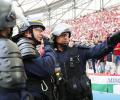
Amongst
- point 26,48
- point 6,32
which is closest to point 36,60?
point 26,48

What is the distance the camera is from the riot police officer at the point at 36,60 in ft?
12.0

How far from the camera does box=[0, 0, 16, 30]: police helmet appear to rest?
314cm

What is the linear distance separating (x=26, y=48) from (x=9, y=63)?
0.61m

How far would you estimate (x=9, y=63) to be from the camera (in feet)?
9.98

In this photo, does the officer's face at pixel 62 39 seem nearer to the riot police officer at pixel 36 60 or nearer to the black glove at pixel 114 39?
the black glove at pixel 114 39

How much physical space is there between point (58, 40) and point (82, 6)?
20.6 m

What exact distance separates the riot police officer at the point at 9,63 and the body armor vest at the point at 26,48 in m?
0.42

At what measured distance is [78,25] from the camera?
79.2 ft

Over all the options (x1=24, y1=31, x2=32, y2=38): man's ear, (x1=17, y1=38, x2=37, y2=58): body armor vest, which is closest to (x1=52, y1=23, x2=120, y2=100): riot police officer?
(x1=24, y1=31, x2=32, y2=38): man's ear

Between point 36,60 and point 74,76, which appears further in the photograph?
point 74,76

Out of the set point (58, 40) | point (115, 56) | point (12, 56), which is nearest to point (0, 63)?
point (12, 56)

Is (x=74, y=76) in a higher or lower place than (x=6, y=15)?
lower

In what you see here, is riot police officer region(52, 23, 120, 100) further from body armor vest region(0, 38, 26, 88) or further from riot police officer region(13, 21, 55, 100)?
body armor vest region(0, 38, 26, 88)

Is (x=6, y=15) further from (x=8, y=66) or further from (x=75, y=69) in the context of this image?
(x=75, y=69)
